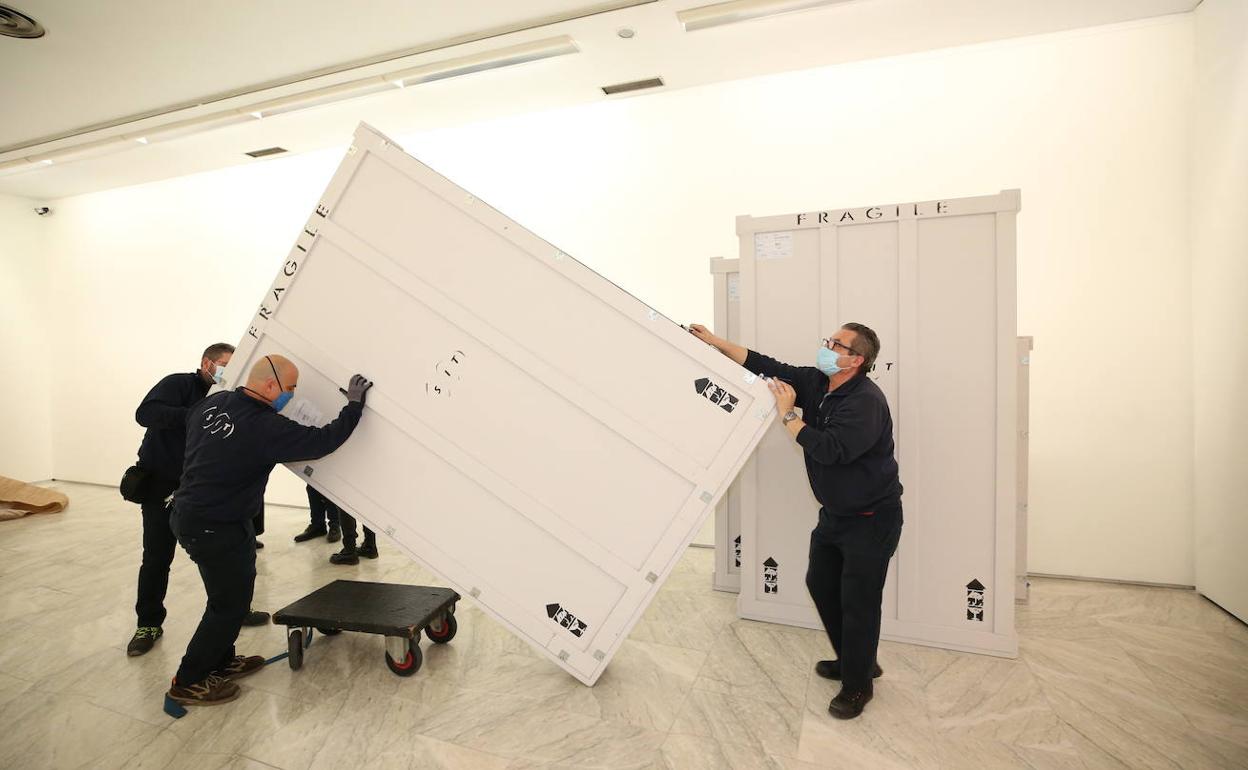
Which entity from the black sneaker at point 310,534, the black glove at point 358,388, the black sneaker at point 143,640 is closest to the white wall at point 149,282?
the black sneaker at point 310,534

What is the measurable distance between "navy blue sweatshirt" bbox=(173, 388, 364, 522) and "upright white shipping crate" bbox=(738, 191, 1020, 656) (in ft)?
8.55

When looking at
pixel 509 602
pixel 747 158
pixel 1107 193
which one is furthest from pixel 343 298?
pixel 1107 193

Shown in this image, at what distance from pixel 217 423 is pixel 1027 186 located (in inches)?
213

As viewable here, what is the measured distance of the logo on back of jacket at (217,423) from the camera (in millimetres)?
2889

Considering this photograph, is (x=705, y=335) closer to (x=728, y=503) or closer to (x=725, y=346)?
(x=725, y=346)

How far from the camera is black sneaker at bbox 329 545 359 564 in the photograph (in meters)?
5.28

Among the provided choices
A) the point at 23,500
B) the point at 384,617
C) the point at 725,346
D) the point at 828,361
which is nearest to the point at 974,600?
the point at 828,361

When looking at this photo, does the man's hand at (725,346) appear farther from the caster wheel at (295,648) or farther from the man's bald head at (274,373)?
the caster wheel at (295,648)

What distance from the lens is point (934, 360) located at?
11.6ft

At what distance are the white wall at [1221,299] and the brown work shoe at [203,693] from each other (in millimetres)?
5726

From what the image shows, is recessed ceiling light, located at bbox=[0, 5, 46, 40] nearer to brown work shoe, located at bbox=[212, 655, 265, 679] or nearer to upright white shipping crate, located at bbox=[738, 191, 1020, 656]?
brown work shoe, located at bbox=[212, 655, 265, 679]

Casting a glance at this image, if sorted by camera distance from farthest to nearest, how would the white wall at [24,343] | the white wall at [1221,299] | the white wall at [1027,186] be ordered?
the white wall at [24,343]
the white wall at [1027,186]
the white wall at [1221,299]

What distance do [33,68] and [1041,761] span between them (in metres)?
7.86

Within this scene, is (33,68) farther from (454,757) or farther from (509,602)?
(454,757)
